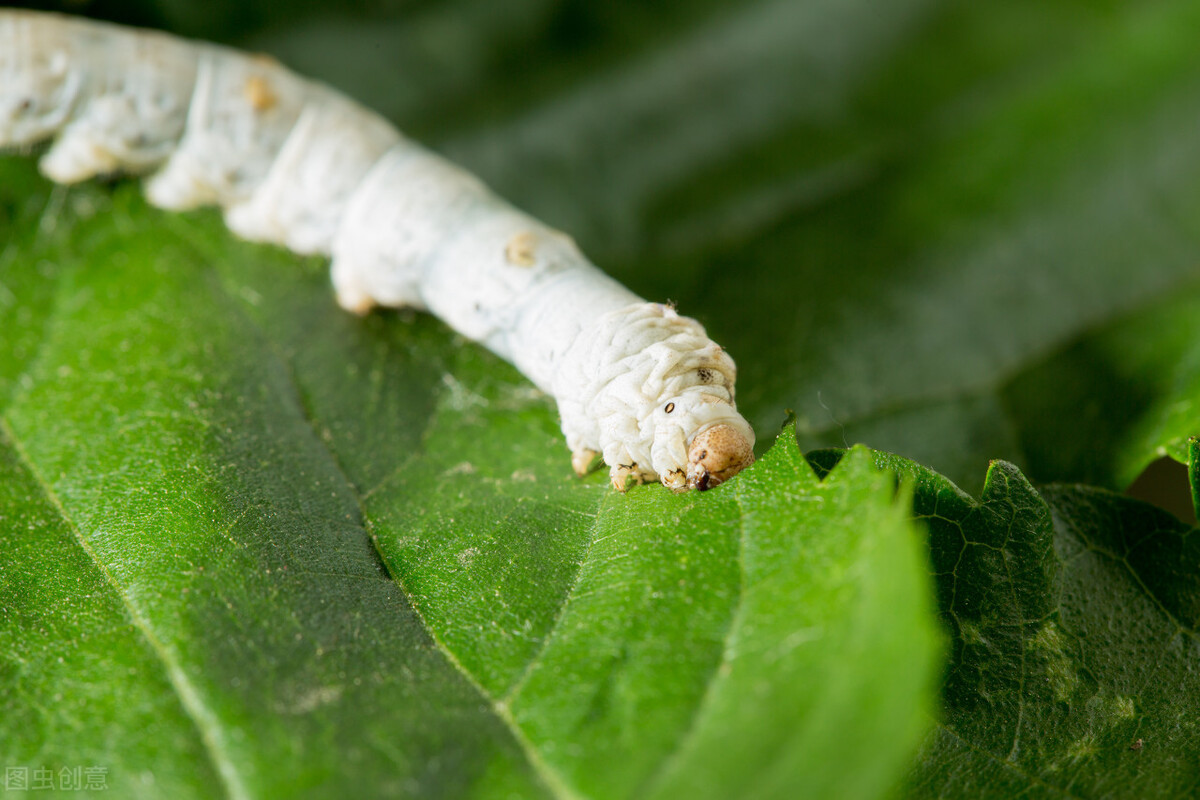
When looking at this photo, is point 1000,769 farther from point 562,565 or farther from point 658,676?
point 562,565

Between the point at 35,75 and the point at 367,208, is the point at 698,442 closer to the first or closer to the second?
the point at 367,208

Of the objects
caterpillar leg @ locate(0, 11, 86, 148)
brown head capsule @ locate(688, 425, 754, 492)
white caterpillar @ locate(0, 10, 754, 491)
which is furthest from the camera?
caterpillar leg @ locate(0, 11, 86, 148)

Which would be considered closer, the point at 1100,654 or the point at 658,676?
the point at 658,676

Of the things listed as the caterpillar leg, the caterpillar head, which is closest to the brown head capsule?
the caterpillar head

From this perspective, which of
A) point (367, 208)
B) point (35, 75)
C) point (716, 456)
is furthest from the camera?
point (35, 75)

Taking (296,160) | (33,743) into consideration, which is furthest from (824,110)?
(33,743)

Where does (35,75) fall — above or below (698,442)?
below

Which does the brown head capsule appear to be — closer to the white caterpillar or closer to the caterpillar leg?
the white caterpillar

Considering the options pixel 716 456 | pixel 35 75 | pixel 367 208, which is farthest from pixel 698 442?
pixel 35 75
